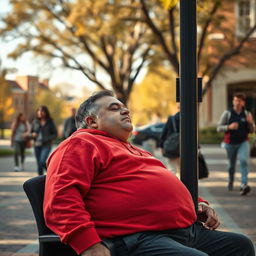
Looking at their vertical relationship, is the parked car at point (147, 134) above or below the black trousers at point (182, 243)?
below

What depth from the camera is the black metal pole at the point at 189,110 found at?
3541mm

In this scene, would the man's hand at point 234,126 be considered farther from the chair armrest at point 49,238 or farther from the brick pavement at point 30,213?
the chair armrest at point 49,238

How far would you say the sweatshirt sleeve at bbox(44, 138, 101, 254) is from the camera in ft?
9.18

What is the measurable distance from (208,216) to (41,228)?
1.09 meters

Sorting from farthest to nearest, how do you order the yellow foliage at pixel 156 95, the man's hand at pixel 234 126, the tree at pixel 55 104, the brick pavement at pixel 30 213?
the tree at pixel 55 104 < the yellow foliage at pixel 156 95 < the man's hand at pixel 234 126 < the brick pavement at pixel 30 213

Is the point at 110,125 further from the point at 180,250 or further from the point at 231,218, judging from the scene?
the point at 231,218

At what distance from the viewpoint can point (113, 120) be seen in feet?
10.9

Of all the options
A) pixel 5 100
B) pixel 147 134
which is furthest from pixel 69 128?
pixel 5 100

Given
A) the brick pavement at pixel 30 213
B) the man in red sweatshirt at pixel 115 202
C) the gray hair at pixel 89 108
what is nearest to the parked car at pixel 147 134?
the brick pavement at pixel 30 213

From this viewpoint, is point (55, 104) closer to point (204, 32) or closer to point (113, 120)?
point (204, 32)

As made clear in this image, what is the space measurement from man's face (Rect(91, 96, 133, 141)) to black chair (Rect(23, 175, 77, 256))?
0.47 meters

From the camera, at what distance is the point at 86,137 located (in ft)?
10.3

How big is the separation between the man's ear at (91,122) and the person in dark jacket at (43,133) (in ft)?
30.3

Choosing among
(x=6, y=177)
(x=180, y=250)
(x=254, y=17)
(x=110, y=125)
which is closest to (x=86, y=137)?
(x=110, y=125)
